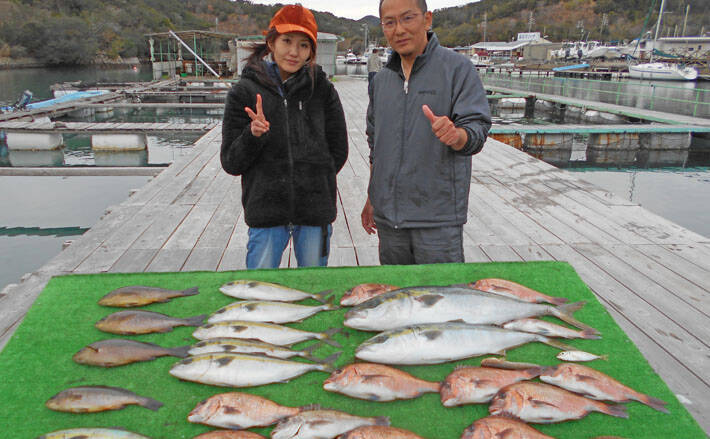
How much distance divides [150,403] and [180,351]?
25 centimetres

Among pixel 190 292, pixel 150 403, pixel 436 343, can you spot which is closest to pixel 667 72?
pixel 436 343

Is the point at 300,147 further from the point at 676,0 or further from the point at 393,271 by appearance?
the point at 676,0

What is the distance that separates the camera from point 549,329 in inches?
76.1

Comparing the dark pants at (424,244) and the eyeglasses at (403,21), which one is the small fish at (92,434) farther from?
the eyeglasses at (403,21)

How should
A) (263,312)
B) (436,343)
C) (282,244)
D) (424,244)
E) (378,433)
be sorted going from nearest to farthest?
(378,433) → (436,343) → (263,312) → (424,244) → (282,244)

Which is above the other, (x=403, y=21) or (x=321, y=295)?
(x=403, y=21)

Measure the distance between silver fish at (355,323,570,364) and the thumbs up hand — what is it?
820mm

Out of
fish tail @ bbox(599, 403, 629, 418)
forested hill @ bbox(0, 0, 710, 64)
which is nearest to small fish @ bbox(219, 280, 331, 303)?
fish tail @ bbox(599, 403, 629, 418)

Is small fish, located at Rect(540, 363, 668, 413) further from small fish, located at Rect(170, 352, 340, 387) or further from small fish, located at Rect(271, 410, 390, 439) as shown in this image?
small fish, located at Rect(170, 352, 340, 387)

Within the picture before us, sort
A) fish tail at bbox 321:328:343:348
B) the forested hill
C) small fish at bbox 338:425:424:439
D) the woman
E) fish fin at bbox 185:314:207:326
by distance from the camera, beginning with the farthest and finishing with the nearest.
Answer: the forested hill, the woman, fish fin at bbox 185:314:207:326, fish tail at bbox 321:328:343:348, small fish at bbox 338:425:424:439

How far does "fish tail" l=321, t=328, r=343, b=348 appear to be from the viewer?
6.05ft

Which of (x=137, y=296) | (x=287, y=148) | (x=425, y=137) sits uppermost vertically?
(x=425, y=137)

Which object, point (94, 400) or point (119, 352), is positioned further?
point (119, 352)

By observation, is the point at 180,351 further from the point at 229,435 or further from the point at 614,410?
the point at 614,410
